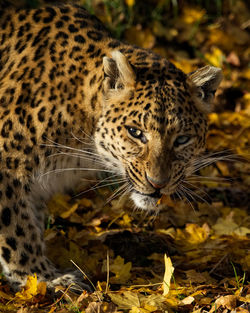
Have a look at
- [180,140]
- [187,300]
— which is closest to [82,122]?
[180,140]

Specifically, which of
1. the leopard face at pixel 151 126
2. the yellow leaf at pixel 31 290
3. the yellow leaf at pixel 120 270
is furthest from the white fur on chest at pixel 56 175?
the yellow leaf at pixel 120 270

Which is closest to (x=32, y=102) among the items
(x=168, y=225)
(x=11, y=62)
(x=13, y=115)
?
(x=13, y=115)

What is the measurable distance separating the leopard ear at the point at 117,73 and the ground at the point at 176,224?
1.52 meters

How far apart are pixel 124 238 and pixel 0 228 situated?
1.53 m

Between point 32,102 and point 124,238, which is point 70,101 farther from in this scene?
point 124,238

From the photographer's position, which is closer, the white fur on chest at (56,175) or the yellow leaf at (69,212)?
the white fur on chest at (56,175)

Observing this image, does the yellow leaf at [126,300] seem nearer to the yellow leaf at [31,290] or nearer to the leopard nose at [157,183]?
the yellow leaf at [31,290]

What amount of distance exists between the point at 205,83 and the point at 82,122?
3.98 feet

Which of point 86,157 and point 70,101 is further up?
point 70,101

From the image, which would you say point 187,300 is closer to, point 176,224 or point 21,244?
point 21,244

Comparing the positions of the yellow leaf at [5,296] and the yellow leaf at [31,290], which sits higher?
the yellow leaf at [31,290]

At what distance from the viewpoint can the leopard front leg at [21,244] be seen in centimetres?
516

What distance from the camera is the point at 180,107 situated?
4.98 meters

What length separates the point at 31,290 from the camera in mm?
4973
